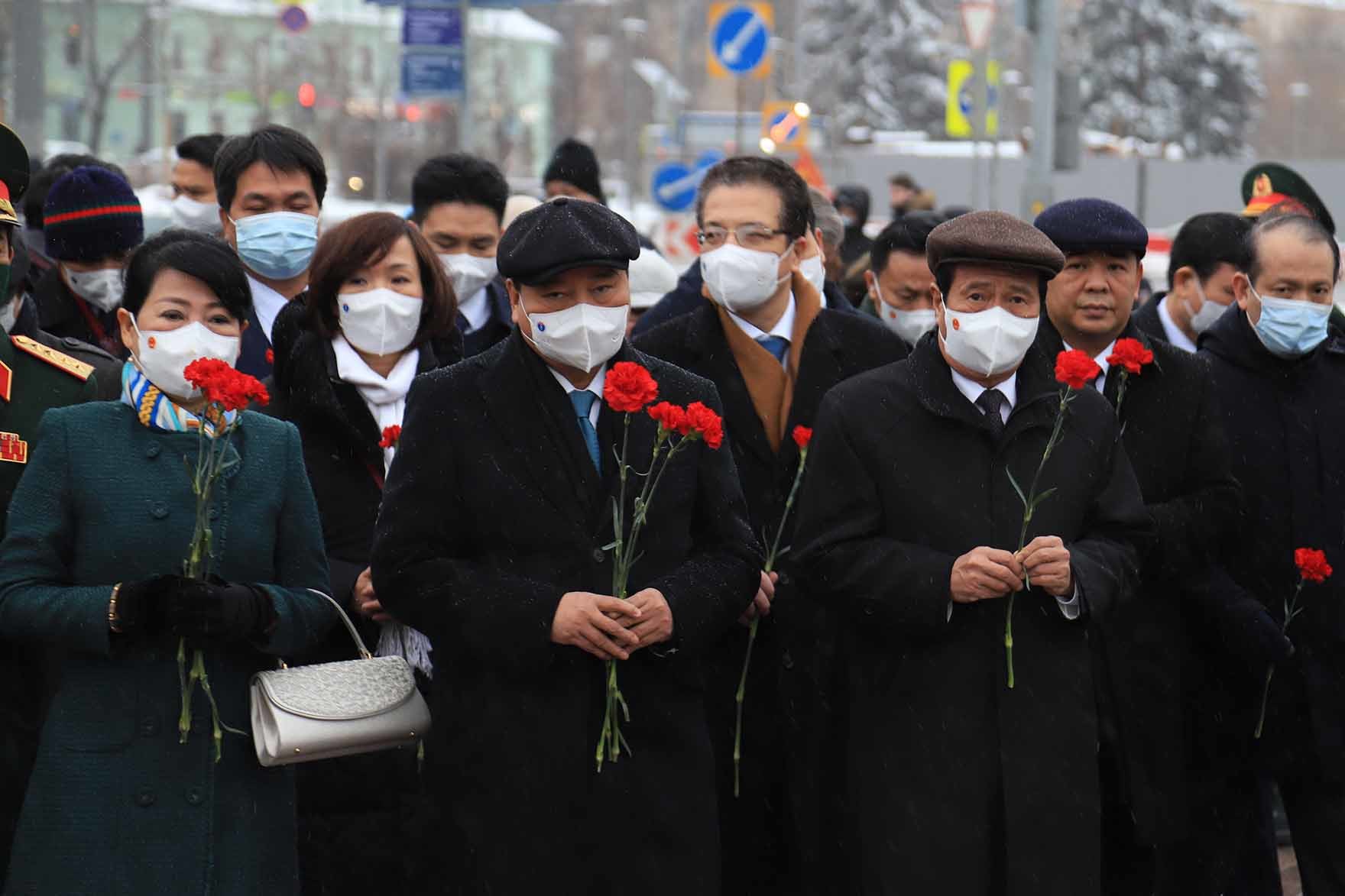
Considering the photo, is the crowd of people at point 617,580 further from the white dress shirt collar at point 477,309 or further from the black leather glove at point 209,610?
the white dress shirt collar at point 477,309

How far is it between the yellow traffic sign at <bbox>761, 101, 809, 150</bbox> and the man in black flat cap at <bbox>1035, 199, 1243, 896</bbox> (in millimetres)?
14540

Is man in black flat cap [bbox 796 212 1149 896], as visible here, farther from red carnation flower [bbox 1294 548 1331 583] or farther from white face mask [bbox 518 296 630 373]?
red carnation flower [bbox 1294 548 1331 583]

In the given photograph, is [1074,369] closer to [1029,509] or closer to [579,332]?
[1029,509]

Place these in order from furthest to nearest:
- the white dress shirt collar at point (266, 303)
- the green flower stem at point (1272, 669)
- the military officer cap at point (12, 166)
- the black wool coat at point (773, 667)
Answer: the white dress shirt collar at point (266, 303)
the green flower stem at point (1272, 669)
the black wool coat at point (773, 667)
the military officer cap at point (12, 166)

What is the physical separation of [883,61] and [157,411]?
6336 cm

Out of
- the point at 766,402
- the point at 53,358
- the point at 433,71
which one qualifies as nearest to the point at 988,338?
the point at 766,402

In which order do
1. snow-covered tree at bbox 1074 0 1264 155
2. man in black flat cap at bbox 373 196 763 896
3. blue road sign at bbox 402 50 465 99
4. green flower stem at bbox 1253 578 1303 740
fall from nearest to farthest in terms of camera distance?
man in black flat cap at bbox 373 196 763 896
green flower stem at bbox 1253 578 1303 740
blue road sign at bbox 402 50 465 99
snow-covered tree at bbox 1074 0 1264 155

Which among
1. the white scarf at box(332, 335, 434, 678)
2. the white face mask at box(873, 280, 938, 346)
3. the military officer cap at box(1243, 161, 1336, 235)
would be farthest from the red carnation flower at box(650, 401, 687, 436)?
the military officer cap at box(1243, 161, 1336, 235)

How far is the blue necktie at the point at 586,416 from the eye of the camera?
4859mm

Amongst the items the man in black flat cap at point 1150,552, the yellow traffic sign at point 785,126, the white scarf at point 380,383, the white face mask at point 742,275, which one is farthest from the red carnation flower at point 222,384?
the yellow traffic sign at point 785,126

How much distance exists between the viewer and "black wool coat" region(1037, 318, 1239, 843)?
553 centimetres

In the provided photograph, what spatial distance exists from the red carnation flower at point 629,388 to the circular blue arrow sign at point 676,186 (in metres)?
13.3

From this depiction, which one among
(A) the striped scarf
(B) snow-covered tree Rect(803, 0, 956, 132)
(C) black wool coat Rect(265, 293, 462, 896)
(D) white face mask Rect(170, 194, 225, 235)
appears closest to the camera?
(A) the striped scarf

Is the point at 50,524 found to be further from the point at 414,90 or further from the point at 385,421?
the point at 414,90
